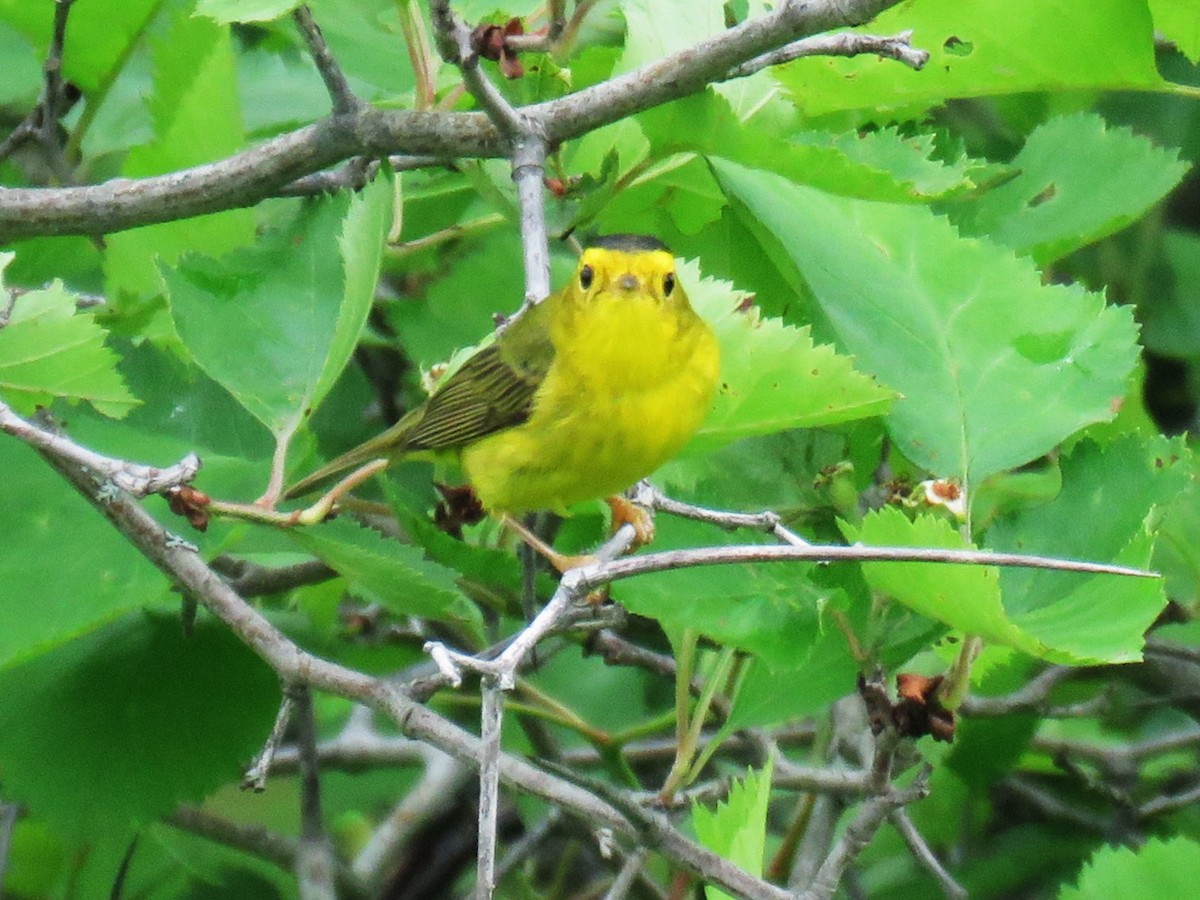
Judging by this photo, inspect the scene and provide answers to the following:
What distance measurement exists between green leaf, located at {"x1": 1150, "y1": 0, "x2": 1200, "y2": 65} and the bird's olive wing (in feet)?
4.00

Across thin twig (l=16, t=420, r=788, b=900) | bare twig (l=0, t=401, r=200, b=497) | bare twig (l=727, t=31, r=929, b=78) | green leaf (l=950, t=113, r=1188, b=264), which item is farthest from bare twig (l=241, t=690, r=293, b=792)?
green leaf (l=950, t=113, r=1188, b=264)

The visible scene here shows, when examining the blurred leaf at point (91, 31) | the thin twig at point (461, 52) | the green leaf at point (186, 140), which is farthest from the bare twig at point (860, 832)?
the blurred leaf at point (91, 31)

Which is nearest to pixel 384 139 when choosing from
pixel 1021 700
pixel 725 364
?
pixel 725 364

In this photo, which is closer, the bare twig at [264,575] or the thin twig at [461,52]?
the thin twig at [461,52]

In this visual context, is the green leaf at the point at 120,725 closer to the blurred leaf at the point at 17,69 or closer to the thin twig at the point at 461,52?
the thin twig at the point at 461,52

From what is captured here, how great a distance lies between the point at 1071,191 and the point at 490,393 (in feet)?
3.83

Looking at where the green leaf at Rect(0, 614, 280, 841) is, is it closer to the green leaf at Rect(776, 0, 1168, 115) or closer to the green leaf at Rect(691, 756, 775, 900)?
the green leaf at Rect(691, 756, 775, 900)

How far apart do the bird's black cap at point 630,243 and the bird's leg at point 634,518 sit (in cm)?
43

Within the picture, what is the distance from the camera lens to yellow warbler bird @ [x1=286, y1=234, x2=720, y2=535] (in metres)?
2.71

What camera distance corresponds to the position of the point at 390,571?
200 cm

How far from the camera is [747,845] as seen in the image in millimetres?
1862

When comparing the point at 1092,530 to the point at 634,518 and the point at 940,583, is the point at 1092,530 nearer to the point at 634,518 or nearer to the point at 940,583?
the point at 940,583

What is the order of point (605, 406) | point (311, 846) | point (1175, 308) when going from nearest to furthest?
Result: point (311, 846)
point (605, 406)
point (1175, 308)

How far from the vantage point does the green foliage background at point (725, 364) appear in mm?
2047
